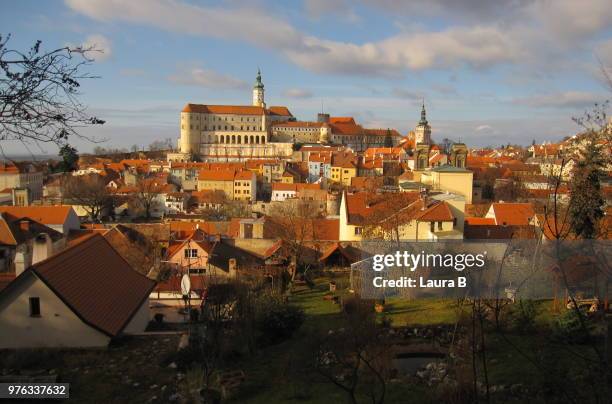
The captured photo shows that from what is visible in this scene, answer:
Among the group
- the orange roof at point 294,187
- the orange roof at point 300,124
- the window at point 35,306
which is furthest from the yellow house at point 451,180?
the orange roof at point 300,124

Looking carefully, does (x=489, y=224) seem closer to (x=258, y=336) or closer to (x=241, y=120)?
(x=258, y=336)

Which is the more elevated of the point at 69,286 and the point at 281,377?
the point at 69,286

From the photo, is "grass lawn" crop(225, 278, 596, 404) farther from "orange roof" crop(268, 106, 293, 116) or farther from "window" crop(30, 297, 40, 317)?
"orange roof" crop(268, 106, 293, 116)

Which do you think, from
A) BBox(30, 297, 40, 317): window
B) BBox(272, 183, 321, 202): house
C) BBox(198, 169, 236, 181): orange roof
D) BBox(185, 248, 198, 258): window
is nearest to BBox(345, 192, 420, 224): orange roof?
BBox(185, 248, 198, 258): window

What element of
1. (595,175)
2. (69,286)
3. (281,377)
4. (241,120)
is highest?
(241,120)

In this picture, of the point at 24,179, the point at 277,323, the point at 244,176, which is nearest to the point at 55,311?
the point at 277,323

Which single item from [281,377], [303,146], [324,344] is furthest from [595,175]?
[303,146]
